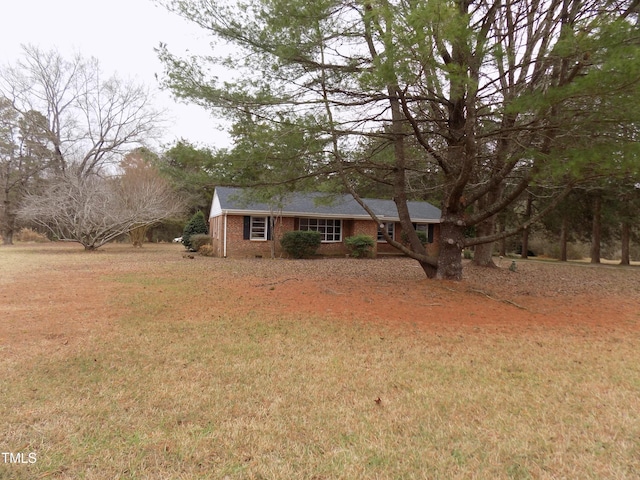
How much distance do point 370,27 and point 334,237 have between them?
1493cm

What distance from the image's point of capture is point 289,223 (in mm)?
19531

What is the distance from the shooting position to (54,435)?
265cm

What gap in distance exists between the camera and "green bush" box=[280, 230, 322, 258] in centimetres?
1803

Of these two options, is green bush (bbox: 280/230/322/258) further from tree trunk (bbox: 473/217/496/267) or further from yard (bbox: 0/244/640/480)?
yard (bbox: 0/244/640/480)

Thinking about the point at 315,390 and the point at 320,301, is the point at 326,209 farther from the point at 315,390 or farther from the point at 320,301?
the point at 315,390

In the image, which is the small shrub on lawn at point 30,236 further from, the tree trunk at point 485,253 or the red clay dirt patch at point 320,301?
the tree trunk at point 485,253

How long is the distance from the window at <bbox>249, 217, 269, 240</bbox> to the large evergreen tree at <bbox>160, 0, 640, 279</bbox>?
33.3ft

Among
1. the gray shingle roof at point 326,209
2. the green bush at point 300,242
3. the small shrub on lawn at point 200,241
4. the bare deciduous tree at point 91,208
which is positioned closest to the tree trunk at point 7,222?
the bare deciduous tree at point 91,208

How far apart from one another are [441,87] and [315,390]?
5.53 metres

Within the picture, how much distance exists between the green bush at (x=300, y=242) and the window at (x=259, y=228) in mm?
1367

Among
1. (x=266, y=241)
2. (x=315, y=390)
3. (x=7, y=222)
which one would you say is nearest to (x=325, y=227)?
(x=266, y=241)

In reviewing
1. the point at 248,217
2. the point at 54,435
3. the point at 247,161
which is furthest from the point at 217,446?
the point at 248,217

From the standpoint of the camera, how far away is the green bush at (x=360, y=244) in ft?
61.9

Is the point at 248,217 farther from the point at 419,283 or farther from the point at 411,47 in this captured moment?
the point at 411,47
